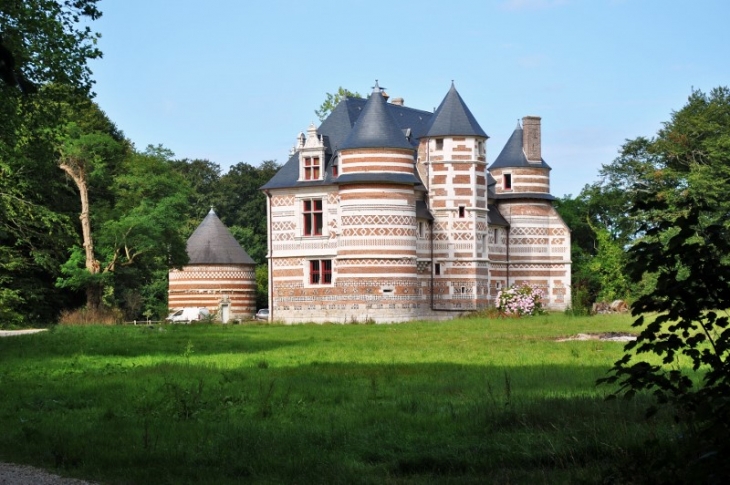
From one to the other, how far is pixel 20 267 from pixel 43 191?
4446 millimetres

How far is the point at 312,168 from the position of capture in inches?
2062

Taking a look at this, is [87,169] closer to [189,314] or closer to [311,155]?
[311,155]

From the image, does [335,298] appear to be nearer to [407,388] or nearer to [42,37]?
[42,37]

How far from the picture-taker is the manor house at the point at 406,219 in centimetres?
4900

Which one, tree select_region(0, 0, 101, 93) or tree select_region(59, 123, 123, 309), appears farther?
tree select_region(59, 123, 123, 309)

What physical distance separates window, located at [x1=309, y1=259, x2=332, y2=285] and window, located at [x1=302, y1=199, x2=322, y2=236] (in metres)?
1.35

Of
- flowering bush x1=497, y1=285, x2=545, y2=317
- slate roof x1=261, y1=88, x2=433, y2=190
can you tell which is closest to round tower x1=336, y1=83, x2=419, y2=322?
slate roof x1=261, y1=88, x2=433, y2=190

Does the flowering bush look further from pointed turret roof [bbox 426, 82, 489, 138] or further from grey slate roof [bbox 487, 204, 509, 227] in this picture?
pointed turret roof [bbox 426, 82, 489, 138]

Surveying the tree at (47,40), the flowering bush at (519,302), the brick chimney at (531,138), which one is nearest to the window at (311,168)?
the flowering bush at (519,302)

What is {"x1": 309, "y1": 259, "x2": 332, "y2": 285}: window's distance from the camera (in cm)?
5125

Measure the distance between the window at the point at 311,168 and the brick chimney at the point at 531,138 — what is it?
→ 1200 centimetres

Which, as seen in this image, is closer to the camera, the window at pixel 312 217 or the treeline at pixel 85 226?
the treeline at pixel 85 226

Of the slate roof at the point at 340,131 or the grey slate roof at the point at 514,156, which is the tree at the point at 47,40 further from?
the grey slate roof at the point at 514,156

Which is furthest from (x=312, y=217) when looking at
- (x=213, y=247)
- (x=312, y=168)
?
(x=213, y=247)
